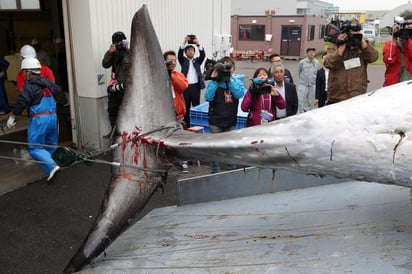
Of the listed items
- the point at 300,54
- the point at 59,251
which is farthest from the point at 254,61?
the point at 59,251

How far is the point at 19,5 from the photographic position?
1420 centimetres

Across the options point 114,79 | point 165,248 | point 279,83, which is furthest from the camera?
point 114,79

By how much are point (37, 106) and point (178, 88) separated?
2253mm

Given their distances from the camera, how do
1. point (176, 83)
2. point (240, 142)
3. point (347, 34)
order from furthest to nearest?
point (176, 83)
point (347, 34)
point (240, 142)

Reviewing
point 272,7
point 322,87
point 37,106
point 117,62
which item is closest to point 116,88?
point 117,62

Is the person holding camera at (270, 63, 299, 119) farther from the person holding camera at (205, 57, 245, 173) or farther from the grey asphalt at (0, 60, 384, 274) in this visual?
the grey asphalt at (0, 60, 384, 274)

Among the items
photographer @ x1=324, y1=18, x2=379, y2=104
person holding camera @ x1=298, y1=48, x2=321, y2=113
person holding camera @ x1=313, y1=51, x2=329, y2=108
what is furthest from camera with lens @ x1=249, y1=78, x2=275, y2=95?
person holding camera @ x1=298, y1=48, x2=321, y2=113

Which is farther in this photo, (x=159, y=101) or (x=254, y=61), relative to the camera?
(x=254, y=61)

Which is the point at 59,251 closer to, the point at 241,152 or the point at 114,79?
the point at 241,152

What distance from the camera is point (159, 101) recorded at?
3.28 m

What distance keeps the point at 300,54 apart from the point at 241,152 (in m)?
29.1

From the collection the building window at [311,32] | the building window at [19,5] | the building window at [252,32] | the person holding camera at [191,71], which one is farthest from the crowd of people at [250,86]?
the building window at [311,32]

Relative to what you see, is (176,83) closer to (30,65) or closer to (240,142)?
(30,65)

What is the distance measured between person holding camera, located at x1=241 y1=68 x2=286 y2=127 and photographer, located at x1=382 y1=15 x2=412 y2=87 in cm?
161
